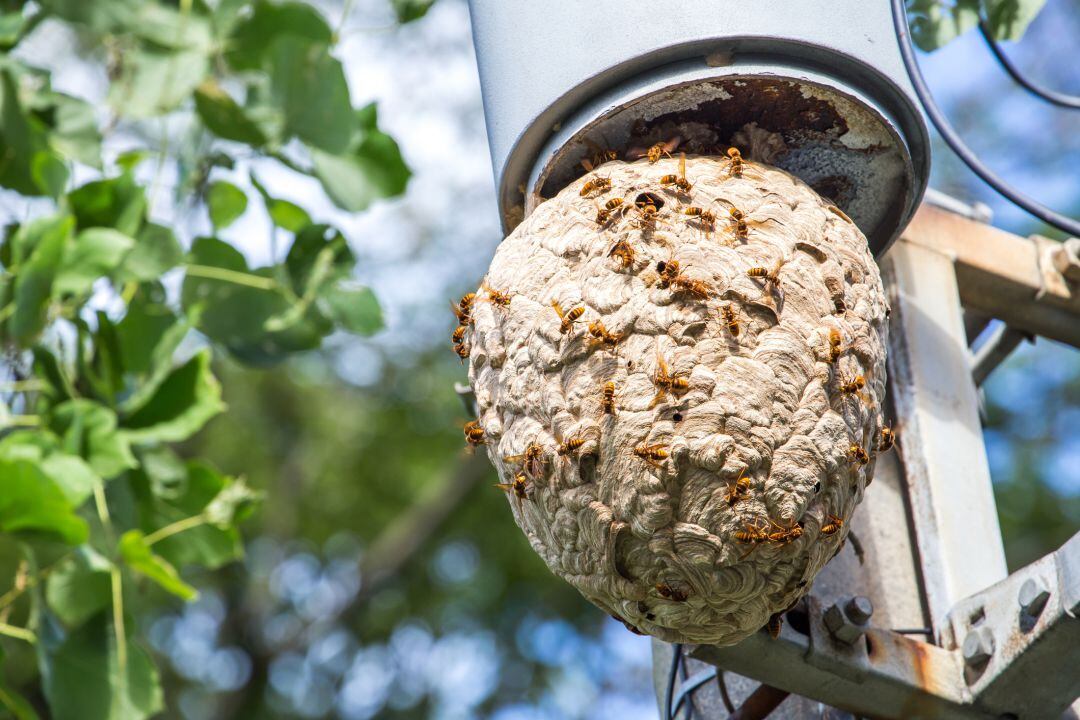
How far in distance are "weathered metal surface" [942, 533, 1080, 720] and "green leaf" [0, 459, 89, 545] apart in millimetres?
Answer: 1246

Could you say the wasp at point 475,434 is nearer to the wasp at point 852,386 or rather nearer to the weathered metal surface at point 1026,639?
the wasp at point 852,386

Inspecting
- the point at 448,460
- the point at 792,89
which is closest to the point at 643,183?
the point at 792,89

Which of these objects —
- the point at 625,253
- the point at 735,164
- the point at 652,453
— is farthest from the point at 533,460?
the point at 735,164

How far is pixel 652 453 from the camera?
1.58 m

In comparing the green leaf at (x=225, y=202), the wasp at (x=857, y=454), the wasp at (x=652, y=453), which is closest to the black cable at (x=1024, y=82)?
the wasp at (x=857, y=454)

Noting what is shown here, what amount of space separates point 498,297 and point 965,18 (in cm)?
111

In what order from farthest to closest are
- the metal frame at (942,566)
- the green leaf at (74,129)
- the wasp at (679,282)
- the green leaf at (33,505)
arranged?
the green leaf at (74,129) → the metal frame at (942,566) → the wasp at (679,282) → the green leaf at (33,505)

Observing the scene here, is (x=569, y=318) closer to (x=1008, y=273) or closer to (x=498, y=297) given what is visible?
(x=498, y=297)

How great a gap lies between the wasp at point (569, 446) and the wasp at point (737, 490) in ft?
0.62

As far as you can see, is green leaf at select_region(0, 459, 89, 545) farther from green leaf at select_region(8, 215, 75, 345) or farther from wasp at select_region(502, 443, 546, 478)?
wasp at select_region(502, 443, 546, 478)

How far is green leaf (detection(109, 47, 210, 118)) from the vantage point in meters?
1.88

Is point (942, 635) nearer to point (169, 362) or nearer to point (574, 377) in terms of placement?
point (574, 377)

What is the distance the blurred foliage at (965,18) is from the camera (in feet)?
7.59

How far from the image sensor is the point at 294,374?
9.85 meters
